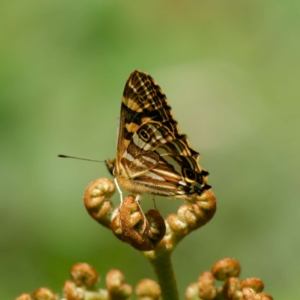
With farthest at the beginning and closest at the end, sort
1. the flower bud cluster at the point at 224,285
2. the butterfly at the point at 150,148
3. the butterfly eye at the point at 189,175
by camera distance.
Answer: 1. the butterfly at the point at 150,148
2. the butterfly eye at the point at 189,175
3. the flower bud cluster at the point at 224,285

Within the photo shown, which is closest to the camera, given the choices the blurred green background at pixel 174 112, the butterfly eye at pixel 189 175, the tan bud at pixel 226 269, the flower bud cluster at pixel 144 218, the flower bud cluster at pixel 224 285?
the flower bud cluster at pixel 144 218

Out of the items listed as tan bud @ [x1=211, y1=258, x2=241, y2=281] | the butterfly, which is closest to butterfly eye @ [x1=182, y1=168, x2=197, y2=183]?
the butterfly

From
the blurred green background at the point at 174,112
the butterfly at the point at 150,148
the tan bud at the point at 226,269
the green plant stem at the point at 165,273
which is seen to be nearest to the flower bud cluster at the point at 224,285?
the tan bud at the point at 226,269

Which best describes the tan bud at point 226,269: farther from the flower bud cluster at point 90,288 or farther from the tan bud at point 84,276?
the tan bud at point 84,276

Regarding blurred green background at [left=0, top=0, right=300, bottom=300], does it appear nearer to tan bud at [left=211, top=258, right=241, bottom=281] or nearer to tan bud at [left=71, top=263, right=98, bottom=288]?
tan bud at [left=211, top=258, right=241, bottom=281]

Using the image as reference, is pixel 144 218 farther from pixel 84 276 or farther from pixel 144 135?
pixel 144 135

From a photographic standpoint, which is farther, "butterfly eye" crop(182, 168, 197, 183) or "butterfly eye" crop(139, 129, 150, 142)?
"butterfly eye" crop(139, 129, 150, 142)

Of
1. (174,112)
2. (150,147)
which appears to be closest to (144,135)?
(150,147)
